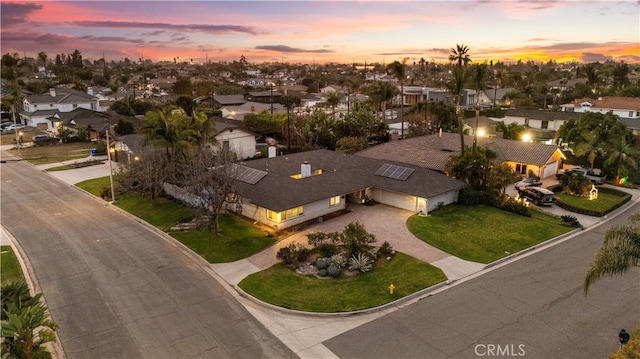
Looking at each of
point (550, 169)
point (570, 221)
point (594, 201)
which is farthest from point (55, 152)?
point (594, 201)

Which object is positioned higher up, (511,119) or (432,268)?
(511,119)

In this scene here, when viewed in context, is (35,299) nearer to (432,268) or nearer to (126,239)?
(126,239)

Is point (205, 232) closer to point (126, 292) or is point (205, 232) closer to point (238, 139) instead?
point (126, 292)

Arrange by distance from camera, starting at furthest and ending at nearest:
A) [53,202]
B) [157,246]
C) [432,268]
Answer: [53,202] → [157,246] → [432,268]

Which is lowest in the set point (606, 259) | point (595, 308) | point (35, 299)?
point (595, 308)

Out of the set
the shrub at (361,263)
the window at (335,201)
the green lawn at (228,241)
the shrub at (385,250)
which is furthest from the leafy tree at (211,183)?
the shrub at (385,250)

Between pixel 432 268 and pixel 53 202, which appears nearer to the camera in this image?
pixel 432 268

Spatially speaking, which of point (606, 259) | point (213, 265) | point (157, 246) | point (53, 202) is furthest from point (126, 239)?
point (606, 259)
